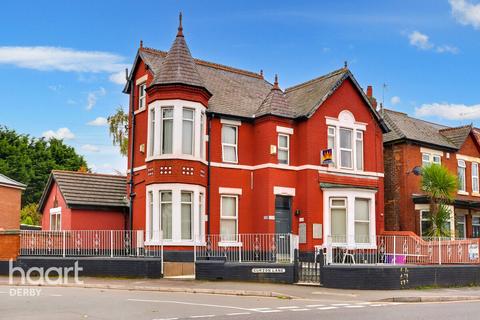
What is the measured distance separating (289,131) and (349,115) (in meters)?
3.32

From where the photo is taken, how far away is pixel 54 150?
2482 inches

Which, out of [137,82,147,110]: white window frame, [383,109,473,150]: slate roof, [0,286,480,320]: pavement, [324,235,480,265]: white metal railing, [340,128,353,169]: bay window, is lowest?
[0,286,480,320]: pavement

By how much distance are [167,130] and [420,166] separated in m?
14.5

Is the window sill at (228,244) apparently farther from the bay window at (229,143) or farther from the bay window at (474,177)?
the bay window at (474,177)

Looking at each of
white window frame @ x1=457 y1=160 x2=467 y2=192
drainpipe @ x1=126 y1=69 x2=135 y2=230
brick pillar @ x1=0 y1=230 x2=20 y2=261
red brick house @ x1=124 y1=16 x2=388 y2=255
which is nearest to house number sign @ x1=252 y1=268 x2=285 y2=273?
red brick house @ x1=124 y1=16 x2=388 y2=255

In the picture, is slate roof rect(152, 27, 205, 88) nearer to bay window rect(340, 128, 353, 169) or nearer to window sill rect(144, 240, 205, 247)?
window sill rect(144, 240, 205, 247)

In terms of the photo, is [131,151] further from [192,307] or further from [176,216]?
[192,307]

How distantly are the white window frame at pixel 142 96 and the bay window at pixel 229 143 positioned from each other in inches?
157

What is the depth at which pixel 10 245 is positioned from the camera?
24.2m

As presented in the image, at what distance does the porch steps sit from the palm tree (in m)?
11.8

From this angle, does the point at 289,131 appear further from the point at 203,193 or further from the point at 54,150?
the point at 54,150

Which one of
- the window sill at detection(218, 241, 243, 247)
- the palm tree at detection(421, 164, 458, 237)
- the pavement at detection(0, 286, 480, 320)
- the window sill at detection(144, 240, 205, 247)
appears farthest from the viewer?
the palm tree at detection(421, 164, 458, 237)

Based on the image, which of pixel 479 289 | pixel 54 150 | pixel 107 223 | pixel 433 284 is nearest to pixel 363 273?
pixel 433 284

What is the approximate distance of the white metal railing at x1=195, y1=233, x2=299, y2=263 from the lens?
2255cm
